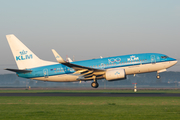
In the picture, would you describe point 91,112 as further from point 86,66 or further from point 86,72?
point 86,66

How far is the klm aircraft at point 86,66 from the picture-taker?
41062 millimetres

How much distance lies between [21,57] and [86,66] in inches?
498

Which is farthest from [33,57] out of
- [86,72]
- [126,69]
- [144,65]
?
[144,65]

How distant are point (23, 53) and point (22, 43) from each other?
6.34ft

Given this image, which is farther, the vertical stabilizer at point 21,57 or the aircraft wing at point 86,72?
the vertical stabilizer at point 21,57

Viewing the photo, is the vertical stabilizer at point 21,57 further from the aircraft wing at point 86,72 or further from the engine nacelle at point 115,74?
the engine nacelle at point 115,74

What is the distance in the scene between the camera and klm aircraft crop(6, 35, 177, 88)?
135 ft

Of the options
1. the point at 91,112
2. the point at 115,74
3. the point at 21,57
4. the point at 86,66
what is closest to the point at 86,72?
the point at 86,66

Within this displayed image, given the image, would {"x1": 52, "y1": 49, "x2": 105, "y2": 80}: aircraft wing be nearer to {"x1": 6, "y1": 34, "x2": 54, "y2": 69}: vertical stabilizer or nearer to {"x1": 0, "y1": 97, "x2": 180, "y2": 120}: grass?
{"x1": 6, "y1": 34, "x2": 54, "y2": 69}: vertical stabilizer

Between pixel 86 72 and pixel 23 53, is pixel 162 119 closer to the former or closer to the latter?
pixel 86 72

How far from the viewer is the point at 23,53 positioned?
46.0 meters

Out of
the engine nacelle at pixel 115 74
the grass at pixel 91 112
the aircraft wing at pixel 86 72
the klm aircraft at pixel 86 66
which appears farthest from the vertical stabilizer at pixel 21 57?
the grass at pixel 91 112

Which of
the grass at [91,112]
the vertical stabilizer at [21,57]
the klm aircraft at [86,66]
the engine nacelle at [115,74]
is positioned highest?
the vertical stabilizer at [21,57]

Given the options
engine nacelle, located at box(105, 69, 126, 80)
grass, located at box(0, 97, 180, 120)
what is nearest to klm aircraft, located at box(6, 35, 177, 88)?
engine nacelle, located at box(105, 69, 126, 80)
